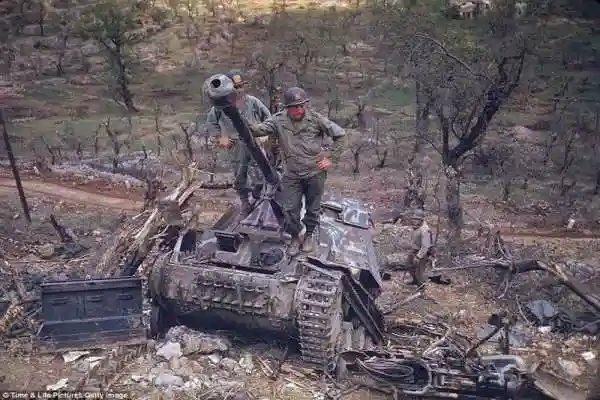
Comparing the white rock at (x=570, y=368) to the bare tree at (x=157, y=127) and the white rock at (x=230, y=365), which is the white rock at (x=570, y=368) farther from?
the bare tree at (x=157, y=127)

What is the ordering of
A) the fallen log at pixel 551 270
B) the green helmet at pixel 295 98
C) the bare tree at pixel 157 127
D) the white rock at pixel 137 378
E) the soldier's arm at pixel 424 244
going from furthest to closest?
1. the bare tree at pixel 157 127
2. the soldier's arm at pixel 424 244
3. the fallen log at pixel 551 270
4. the green helmet at pixel 295 98
5. the white rock at pixel 137 378

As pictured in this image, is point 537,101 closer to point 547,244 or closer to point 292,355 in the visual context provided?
point 547,244

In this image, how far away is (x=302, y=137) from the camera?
9406 millimetres

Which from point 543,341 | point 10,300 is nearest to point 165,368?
point 10,300

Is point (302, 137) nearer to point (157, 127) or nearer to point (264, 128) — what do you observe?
point (264, 128)

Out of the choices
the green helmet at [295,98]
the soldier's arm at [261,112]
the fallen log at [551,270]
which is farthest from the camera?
the soldier's arm at [261,112]

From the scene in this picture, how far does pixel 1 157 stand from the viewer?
20969 millimetres

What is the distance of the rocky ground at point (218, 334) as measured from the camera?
906 cm

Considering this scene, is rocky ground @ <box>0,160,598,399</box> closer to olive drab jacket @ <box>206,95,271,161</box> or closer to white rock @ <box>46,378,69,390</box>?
white rock @ <box>46,378,69,390</box>

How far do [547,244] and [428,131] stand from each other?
8.44m

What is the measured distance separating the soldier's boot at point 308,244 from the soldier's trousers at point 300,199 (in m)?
0.06

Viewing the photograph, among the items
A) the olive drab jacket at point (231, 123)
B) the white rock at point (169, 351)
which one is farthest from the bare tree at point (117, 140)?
the white rock at point (169, 351)

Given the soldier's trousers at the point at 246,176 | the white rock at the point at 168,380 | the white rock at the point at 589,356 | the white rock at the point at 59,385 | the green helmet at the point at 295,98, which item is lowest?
the white rock at the point at 589,356

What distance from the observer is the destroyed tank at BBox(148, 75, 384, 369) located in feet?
29.7
